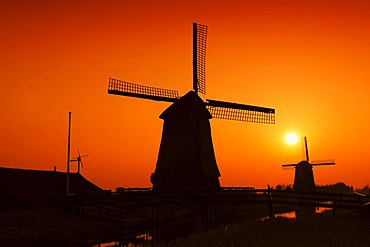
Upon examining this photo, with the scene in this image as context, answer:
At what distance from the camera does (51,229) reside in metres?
22.4

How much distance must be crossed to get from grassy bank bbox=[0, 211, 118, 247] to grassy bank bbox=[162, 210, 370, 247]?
20.2ft

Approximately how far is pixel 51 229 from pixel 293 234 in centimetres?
1173

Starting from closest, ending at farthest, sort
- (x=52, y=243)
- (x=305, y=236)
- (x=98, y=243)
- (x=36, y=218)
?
(x=305, y=236)
(x=52, y=243)
(x=98, y=243)
(x=36, y=218)

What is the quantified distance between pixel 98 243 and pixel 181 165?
12.7m

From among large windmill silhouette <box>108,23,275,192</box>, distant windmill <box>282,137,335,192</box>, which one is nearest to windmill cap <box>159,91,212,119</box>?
large windmill silhouette <box>108,23,275,192</box>

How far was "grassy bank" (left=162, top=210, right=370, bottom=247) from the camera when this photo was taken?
53.4 ft

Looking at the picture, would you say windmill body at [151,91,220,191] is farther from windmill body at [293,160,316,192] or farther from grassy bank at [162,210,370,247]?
windmill body at [293,160,316,192]

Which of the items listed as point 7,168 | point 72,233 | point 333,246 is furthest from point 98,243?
point 7,168

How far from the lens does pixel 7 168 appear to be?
118 ft

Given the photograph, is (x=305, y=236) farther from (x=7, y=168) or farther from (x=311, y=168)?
(x=311, y=168)

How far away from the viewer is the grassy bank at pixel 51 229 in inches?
791

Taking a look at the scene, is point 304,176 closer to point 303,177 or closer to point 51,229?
point 303,177

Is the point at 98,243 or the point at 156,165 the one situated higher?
the point at 156,165

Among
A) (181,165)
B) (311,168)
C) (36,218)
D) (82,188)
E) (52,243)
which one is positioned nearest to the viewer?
(52,243)
